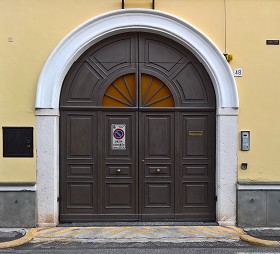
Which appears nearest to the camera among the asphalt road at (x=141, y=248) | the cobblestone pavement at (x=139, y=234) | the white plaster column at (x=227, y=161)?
the asphalt road at (x=141, y=248)

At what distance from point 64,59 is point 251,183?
4217 mm

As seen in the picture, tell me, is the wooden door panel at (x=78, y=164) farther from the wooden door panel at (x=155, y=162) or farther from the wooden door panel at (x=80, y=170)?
the wooden door panel at (x=155, y=162)

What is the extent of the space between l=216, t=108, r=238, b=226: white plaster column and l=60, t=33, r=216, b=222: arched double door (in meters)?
0.25

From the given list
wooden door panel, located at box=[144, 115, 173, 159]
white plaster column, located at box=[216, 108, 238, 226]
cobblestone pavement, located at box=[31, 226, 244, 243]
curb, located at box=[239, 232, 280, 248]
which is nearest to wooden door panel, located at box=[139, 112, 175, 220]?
wooden door panel, located at box=[144, 115, 173, 159]

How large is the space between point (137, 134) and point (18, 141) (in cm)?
225

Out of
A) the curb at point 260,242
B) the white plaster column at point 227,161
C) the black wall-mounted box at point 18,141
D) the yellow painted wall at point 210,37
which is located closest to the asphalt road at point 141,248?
the curb at point 260,242

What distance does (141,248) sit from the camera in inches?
256

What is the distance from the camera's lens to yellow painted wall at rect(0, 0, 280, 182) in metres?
7.47

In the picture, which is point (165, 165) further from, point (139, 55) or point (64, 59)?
point (64, 59)

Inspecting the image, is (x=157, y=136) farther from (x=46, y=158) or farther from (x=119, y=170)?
(x=46, y=158)

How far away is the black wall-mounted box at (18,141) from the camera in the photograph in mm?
7473

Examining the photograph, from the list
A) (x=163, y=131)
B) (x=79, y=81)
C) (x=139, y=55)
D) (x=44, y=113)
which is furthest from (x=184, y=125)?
(x=44, y=113)

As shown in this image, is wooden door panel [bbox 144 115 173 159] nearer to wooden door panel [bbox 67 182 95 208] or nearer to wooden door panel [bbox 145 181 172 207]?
wooden door panel [bbox 145 181 172 207]

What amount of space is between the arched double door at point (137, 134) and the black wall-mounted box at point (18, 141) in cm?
61
